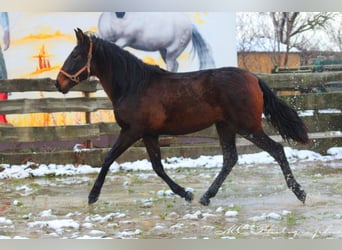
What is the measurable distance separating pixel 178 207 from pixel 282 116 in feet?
3.65

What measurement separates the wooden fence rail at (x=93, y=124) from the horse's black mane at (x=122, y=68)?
3.58 feet

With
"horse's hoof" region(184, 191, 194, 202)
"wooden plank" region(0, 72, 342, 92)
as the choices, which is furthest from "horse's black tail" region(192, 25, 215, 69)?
"horse's hoof" region(184, 191, 194, 202)

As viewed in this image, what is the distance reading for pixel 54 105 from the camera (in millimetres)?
5469

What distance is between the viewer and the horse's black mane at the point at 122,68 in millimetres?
4305

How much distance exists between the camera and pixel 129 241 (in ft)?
12.0

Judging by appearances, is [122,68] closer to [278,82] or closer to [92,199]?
[92,199]

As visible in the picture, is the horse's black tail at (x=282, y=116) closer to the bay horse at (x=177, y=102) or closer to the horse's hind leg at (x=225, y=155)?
the bay horse at (x=177, y=102)

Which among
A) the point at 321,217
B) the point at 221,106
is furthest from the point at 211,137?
the point at 321,217

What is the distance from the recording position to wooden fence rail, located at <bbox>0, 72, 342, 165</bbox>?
5359mm

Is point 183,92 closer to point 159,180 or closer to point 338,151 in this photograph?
point 159,180

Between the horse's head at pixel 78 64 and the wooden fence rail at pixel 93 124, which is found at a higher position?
the horse's head at pixel 78 64

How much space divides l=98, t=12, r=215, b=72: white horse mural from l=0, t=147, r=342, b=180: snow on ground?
37.0 inches

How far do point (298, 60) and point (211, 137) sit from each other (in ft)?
3.71

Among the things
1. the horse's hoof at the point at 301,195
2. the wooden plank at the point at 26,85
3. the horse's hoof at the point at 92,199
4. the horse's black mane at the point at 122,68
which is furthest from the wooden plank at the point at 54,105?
the horse's hoof at the point at 301,195
